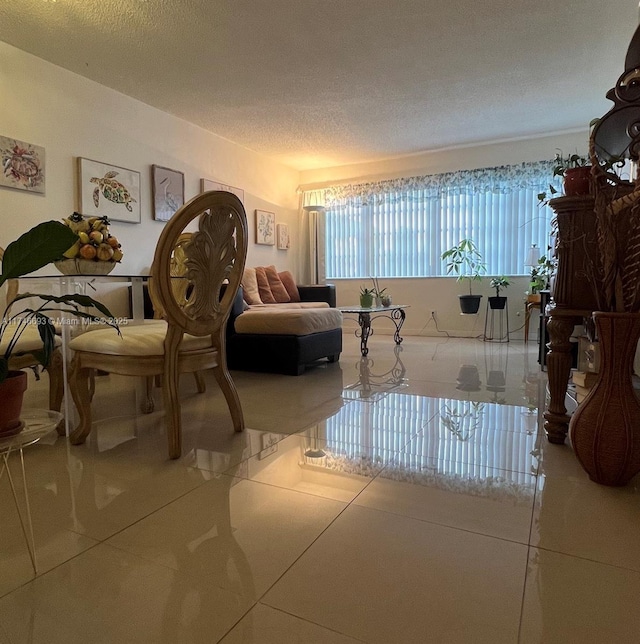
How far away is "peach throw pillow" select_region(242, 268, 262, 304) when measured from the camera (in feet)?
15.5

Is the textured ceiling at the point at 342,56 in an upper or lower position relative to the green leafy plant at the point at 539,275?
upper

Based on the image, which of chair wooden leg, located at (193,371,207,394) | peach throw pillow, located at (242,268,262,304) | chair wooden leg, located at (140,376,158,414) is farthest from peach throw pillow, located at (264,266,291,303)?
chair wooden leg, located at (140,376,158,414)

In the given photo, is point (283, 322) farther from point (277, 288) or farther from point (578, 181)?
point (578, 181)

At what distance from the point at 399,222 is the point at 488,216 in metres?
1.19

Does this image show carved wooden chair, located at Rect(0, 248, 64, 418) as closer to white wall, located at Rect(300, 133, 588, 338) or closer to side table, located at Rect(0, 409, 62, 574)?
side table, located at Rect(0, 409, 62, 574)

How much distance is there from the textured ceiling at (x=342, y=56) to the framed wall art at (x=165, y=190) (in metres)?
0.61

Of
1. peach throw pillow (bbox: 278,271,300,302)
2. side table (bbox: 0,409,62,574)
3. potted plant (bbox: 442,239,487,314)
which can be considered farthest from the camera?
potted plant (bbox: 442,239,487,314)

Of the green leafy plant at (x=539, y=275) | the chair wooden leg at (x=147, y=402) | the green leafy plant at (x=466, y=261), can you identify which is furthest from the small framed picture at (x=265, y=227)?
the chair wooden leg at (x=147, y=402)

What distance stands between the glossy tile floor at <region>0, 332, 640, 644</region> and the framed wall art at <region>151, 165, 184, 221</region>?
285 centimetres

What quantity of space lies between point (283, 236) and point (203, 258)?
480 centimetres

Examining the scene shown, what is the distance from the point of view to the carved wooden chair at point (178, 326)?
5.23 feet

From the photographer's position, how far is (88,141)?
12.1 feet

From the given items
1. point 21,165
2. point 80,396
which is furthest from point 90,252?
point 21,165

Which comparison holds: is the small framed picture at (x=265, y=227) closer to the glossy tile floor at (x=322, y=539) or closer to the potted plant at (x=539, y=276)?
the potted plant at (x=539, y=276)
